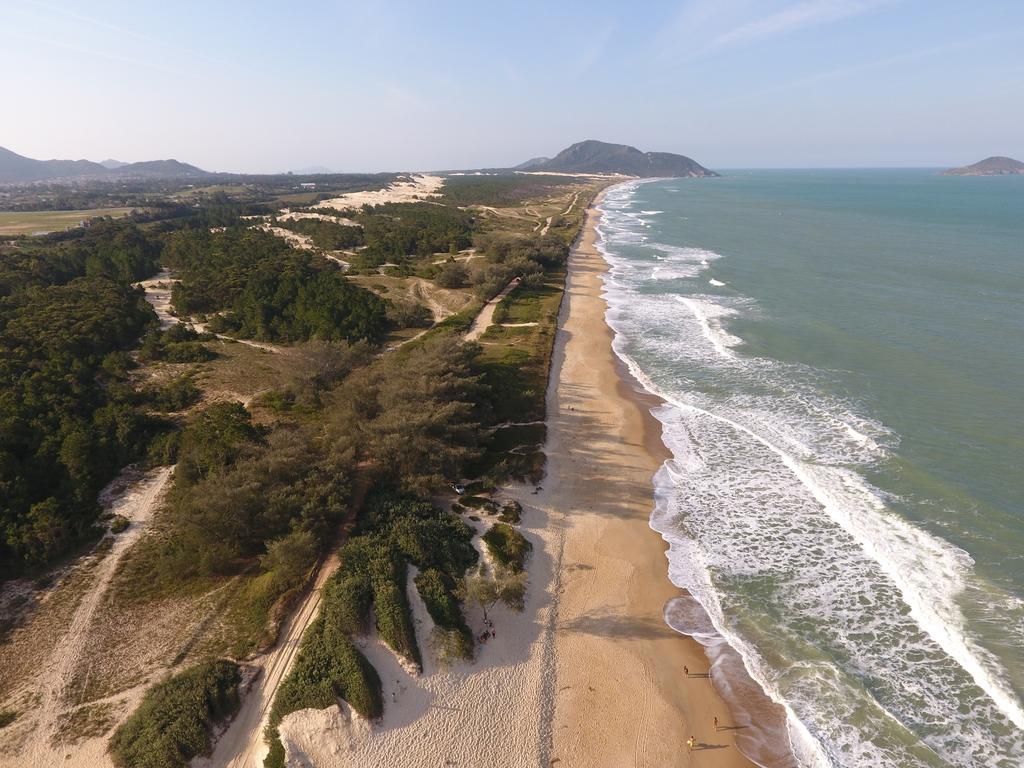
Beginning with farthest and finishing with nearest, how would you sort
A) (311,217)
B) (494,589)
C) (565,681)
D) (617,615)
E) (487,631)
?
(311,217)
(617,615)
(494,589)
(487,631)
(565,681)

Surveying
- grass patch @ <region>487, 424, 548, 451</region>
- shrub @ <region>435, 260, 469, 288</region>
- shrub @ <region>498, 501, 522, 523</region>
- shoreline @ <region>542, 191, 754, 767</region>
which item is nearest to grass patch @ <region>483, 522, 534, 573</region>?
shrub @ <region>498, 501, 522, 523</region>

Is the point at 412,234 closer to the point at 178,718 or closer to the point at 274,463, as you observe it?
the point at 274,463

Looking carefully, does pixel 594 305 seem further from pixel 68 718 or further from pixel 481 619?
pixel 68 718

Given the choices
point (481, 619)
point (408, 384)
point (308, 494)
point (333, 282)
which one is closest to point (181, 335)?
point (333, 282)

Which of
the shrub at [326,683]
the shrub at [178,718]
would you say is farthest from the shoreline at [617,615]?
the shrub at [178,718]

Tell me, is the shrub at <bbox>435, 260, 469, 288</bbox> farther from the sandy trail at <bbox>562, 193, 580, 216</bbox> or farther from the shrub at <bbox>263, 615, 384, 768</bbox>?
the sandy trail at <bbox>562, 193, 580, 216</bbox>

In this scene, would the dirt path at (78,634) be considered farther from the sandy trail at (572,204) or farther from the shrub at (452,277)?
the sandy trail at (572,204)

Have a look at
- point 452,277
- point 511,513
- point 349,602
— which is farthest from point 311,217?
point 349,602
